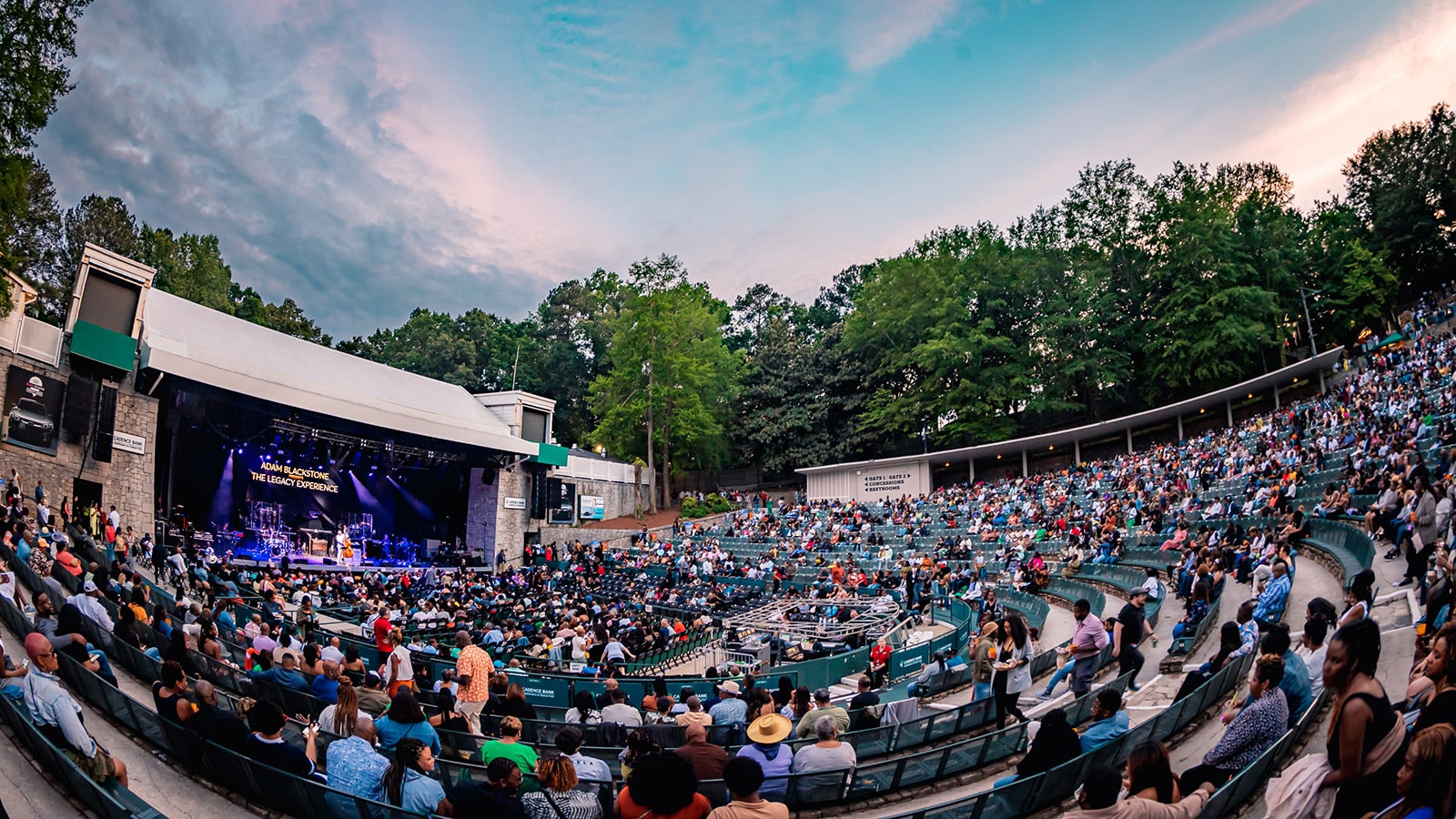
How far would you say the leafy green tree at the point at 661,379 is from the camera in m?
46.8

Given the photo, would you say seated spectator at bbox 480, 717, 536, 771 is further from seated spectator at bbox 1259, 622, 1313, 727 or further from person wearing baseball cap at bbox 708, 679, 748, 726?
seated spectator at bbox 1259, 622, 1313, 727

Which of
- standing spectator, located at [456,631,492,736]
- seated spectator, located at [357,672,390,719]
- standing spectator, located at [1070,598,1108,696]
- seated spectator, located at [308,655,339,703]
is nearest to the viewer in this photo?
seated spectator, located at [357,672,390,719]

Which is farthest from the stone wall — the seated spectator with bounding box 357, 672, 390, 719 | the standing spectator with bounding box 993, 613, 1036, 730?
the standing spectator with bounding box 993, 613, 1036, 730

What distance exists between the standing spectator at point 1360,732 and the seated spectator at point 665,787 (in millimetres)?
2862

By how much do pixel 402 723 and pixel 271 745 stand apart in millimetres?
884

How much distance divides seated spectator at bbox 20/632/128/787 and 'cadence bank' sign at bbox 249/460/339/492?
25698 millimetres

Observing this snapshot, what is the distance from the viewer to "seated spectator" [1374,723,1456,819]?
115 inches

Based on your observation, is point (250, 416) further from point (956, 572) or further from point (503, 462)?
point (956, 572)

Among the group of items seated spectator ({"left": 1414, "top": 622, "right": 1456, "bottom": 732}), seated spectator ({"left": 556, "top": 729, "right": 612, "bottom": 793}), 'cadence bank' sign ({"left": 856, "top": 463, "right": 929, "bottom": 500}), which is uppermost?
'cadence bank' sign ({"left": 856, "top": 463, "right": 929, "bottom": 500})

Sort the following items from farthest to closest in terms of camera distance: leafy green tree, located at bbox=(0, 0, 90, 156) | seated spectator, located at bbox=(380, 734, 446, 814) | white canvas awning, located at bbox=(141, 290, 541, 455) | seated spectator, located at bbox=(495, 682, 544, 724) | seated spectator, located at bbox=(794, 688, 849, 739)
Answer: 1. white canvas awning, located at bbox=(141, 290, 541, 455)
2. leafy green tree, located at bbox=(0, 0, 90, 156)
3. seated spectator, located at bbox=(794, 688, 849, 739)
4. seated spectator, located at bbox=(495, 682, 544, 724)
5. seated spectator, located at bbox=(380, 734, 446, 814)

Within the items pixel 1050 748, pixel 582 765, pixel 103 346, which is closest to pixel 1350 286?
pixel 1050 748

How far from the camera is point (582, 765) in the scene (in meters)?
5.55

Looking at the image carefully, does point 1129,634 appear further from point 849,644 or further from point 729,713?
point 849,644

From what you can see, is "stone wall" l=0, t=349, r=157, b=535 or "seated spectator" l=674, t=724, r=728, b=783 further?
"stone wall" l=0, t=349, r=157, b=535
